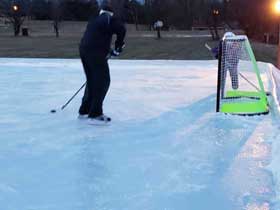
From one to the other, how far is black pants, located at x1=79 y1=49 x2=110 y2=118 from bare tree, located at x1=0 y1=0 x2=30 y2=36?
3148 cm

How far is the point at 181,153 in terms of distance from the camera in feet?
12.6

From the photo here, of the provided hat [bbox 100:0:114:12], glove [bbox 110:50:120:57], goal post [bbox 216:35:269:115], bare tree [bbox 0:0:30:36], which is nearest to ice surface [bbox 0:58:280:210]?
goal post [bbox 216:35:269:115]

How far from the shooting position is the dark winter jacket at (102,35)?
4.67 metres

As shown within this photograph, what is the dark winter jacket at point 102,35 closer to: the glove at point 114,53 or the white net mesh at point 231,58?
the glove at point 114,53

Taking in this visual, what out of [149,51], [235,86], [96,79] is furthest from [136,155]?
[149,51]

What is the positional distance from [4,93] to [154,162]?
148 inches

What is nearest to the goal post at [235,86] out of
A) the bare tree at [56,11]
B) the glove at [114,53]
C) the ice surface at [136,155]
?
the ice surface at [136,155]

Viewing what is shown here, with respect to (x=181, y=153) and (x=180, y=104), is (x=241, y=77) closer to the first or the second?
(x=180, y=104)

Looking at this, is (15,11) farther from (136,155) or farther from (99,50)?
(136,155)

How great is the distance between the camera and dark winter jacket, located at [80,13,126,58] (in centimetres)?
467

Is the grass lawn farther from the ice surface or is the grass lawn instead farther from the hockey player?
the hockey player

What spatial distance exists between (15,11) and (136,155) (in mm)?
36002

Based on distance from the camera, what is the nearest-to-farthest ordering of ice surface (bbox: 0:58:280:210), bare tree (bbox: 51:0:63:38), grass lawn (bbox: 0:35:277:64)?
ice surface (bbox: 0:58:280:210) < grass lawn (bbox: 0:35:277:64) < bare tree (bbox: 51:0:63:38)

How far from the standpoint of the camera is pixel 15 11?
3784 cm
